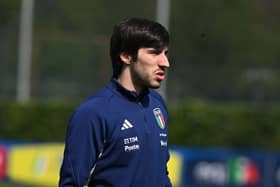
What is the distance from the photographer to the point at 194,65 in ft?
93.5

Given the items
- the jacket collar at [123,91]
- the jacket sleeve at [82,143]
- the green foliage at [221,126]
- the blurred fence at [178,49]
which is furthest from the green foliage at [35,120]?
the jacket sleeve at [82,143]

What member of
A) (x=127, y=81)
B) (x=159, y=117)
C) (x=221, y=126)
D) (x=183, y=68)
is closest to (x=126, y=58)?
(x=127, y=81)

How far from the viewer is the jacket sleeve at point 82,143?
431cm

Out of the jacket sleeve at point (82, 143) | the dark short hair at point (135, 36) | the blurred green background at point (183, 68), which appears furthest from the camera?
the blurred green background at point (183, 68)

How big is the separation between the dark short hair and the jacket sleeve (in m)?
0.36

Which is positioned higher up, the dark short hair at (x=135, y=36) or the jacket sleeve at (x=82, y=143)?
the dark short hair at (x=135, y=36)

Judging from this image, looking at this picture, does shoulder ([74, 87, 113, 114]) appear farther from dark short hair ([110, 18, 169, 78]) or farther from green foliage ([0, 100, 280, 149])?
green foliage ([0, 100, 280, 149])

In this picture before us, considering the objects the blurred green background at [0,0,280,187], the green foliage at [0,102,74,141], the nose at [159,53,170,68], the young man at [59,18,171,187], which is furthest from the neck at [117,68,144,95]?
the green foliage at [0,102,74,141]

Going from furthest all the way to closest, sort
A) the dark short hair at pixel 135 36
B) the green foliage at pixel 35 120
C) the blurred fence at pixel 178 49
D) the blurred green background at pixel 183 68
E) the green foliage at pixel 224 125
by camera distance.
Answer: the green foliage at pixel 35 120 → the blurred fence at pixel 178 49 → the blurred green background at pixel 183 68 → the green foliage at pixel 224 125 → the dark short hair at pixel 135 36

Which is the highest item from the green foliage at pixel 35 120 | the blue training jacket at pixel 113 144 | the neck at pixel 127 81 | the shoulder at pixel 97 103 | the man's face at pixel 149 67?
the man's face at pixel 149 67

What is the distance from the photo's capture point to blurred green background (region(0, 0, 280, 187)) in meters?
25.6

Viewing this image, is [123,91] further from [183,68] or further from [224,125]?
[183,68]

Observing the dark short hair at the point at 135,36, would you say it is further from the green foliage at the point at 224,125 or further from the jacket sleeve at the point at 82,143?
the green foliage at the point at 224,125

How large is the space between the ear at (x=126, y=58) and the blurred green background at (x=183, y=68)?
19.0 m
